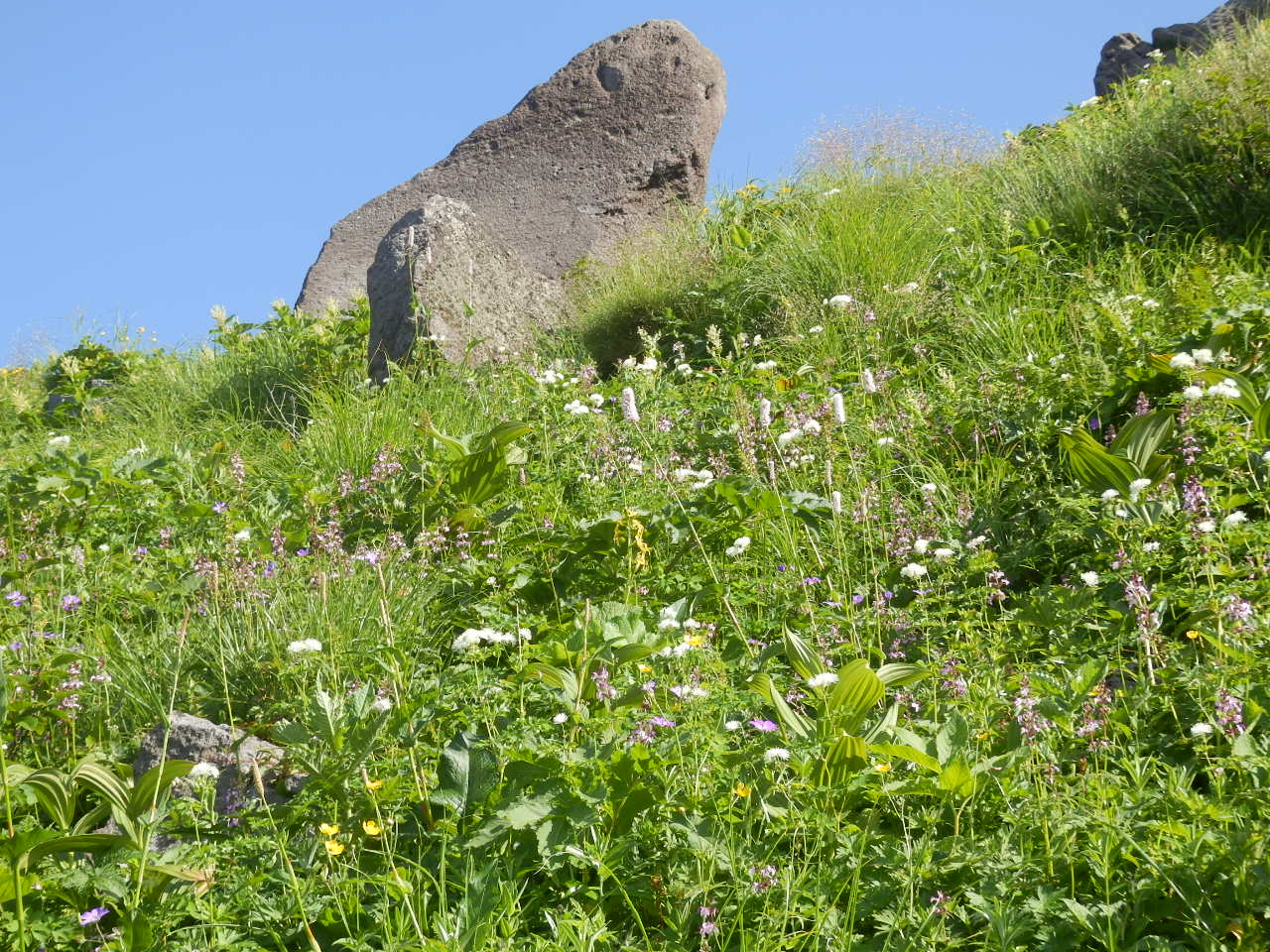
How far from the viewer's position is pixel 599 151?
1021 cm

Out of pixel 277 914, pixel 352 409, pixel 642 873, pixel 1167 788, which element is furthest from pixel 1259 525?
pixel 352 409

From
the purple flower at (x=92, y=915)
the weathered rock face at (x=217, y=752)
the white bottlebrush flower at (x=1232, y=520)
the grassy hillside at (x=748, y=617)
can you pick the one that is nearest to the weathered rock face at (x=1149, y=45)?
the grassy hillside at (x=748, y=617)

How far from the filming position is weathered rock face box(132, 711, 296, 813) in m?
2.84

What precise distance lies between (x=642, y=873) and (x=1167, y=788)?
97 centimetres

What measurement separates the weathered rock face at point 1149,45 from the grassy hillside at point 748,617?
631 cm

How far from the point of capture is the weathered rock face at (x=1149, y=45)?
12359mm

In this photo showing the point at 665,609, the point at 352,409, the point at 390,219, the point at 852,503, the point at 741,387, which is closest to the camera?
the point at 665,609

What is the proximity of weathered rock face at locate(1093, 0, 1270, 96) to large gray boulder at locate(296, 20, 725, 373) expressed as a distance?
16.4 feet

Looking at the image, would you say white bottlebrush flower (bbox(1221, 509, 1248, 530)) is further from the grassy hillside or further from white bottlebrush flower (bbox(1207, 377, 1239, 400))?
white bottlebrush flower (bbox(1207, 377, 1239, 400))

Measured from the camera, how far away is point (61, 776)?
107 inches

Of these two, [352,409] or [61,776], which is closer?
[61,776]

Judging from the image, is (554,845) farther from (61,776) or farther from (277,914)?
(61,776)

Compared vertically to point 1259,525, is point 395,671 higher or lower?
higher

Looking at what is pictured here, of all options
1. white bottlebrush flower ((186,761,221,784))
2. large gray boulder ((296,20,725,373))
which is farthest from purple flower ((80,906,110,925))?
large gray boulder ((296,20,725,373))
